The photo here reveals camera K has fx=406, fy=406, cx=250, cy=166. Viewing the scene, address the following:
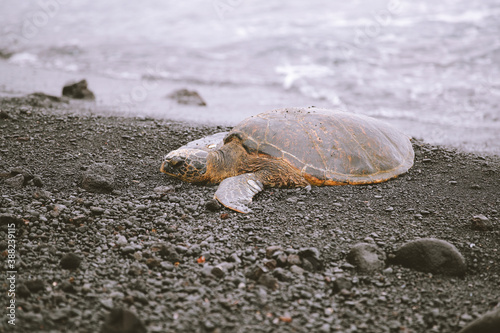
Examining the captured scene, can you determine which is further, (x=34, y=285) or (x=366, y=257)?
(x=366, y=257)

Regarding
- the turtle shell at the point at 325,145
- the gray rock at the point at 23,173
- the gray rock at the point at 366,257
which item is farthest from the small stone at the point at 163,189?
the gray rock at the point at 366,257

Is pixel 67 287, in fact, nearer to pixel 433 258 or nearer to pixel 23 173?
pixel 23 173

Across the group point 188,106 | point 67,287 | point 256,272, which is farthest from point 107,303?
point 188,106

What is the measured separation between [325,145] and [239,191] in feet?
3.50

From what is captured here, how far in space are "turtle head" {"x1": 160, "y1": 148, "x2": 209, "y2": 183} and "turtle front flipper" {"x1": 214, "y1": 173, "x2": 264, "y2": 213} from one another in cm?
31

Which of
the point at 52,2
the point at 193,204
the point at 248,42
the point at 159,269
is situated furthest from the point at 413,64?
the point at 52,2

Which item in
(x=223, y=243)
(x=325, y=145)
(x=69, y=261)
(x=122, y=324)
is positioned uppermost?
(x=325, y=145)

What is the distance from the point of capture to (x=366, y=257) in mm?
2920

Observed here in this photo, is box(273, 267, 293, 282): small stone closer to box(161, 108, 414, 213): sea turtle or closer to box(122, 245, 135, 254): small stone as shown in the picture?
box(122, 245, 135, 254): small stone

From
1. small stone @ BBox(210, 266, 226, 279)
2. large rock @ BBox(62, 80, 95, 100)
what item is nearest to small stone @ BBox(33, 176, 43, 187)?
small stone @ BBox(210, 266, 226, 279)

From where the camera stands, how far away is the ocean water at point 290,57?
7750 mm

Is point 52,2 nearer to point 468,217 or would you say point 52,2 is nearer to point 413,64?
point 413,64

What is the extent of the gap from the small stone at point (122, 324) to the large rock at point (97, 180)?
2.03 m

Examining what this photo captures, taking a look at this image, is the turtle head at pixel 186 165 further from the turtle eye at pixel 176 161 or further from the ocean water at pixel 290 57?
the ocean water at pixel 290 57
